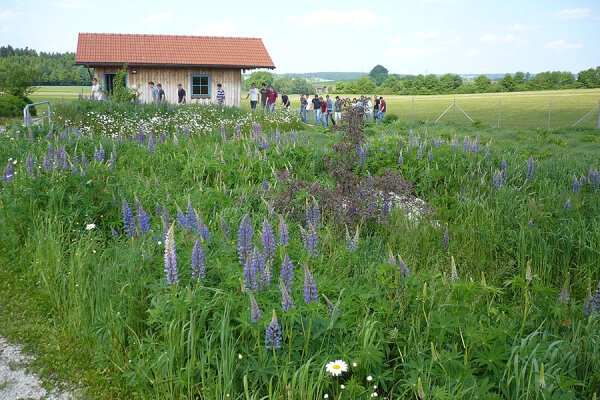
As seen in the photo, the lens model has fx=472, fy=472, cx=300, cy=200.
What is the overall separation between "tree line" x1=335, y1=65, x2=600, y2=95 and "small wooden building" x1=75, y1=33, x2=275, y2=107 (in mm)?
49380

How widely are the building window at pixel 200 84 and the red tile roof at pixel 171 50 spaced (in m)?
1.05

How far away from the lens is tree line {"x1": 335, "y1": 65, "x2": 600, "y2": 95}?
200 ft

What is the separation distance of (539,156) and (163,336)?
10393 millimetres

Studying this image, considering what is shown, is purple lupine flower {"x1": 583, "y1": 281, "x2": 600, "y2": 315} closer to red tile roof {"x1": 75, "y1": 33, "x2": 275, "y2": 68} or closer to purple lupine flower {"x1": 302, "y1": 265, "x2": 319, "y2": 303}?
purple lupine flower {"x1": 302, "y1": 265, "x2": 319, "y2": 303}

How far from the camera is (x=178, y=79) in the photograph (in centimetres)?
2792

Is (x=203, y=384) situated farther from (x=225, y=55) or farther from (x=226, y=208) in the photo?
(x=225, y=55)

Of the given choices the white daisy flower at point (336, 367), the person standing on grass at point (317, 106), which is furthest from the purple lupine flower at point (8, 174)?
the person standing on grass at point (317, 106)

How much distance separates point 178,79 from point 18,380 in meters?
26.2

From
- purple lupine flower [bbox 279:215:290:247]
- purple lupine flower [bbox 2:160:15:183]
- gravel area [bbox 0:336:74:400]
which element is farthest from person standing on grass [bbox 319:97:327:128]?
gravel area [bbox 0:336:74:400]

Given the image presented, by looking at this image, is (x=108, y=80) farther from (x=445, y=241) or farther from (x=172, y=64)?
(x=445, y=241)

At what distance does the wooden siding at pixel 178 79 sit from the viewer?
27562 mm

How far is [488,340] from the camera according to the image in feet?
10.6

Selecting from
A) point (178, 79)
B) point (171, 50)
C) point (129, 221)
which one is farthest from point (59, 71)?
point (129, 221)

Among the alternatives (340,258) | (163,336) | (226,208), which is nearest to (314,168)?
(226,208)
